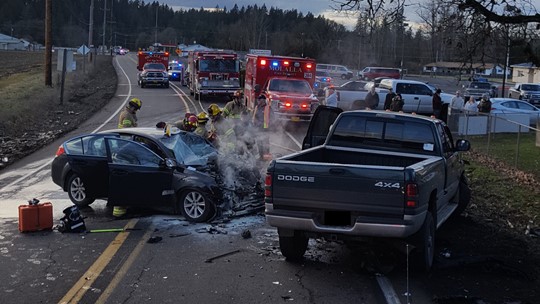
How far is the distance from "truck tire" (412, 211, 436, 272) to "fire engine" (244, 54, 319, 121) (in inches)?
601

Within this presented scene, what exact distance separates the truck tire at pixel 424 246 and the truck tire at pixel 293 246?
4.26 ft

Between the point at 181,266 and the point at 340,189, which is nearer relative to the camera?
the point at 340,189

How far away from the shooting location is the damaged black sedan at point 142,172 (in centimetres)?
949

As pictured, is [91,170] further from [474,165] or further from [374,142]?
[474,165]

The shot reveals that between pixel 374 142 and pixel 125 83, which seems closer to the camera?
pixel 374 142

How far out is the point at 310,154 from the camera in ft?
27.5

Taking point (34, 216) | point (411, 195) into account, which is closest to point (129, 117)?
point (34, 216)

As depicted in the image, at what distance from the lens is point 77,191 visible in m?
10.4

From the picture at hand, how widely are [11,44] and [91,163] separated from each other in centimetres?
16303

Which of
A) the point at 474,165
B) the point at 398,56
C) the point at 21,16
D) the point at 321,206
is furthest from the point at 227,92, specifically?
the point at 21,16

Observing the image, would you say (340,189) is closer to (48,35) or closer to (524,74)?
(48,35)

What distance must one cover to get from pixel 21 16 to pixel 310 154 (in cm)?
18605

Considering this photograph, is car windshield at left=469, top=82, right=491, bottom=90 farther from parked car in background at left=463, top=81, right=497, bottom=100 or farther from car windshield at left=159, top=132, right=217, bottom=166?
car windshield at left=159, top=132, right=217, bottom=166

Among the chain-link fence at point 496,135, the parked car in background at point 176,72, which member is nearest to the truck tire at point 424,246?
the chain-link fence at point 496,135
